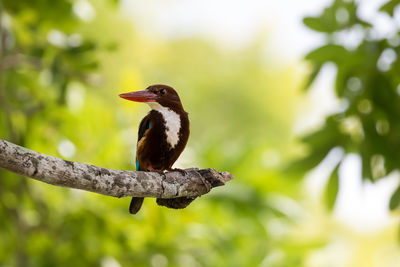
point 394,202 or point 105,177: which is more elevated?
point 394,202

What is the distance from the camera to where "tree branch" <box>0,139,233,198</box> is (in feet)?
4.38

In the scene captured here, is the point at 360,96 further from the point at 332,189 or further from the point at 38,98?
the point at 38,98

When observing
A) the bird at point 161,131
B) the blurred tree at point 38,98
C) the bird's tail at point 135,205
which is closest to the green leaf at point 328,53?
the blurred tree at point 38,98

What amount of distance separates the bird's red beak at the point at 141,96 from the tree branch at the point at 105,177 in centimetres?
24

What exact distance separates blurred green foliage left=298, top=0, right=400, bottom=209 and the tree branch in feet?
6.95

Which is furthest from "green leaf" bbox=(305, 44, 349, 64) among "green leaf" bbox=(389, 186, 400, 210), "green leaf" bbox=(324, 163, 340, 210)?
"green leaf" bbox=(389, 186, 400, 210)

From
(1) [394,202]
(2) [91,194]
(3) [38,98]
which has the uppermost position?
(1) [394,202]

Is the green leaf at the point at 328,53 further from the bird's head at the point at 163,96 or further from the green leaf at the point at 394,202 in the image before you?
the bird's head at the point at 163,96

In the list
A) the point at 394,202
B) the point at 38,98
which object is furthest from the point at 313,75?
the point at 38,98

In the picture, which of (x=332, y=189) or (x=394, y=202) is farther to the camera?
(x=332, y=189)

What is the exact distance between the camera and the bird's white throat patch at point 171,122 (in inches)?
70.1

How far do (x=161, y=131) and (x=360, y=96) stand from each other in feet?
7.84

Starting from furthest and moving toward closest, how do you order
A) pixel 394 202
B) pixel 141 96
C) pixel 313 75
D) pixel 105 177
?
pixel 313 75
pixel 394 202
pixel 141 96
pixel 105 177

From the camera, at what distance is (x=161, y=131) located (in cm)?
181
